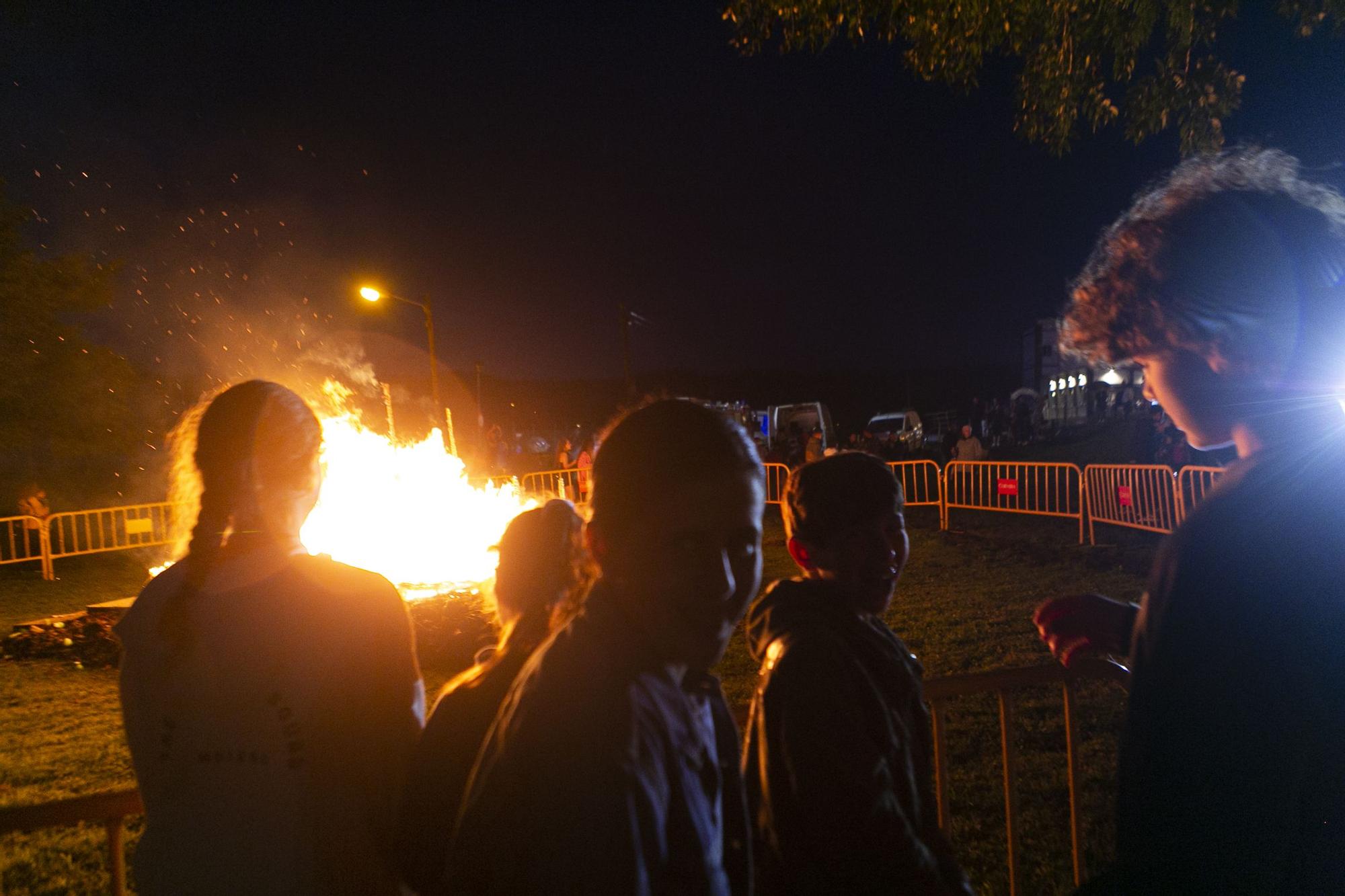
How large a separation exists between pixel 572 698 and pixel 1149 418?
65.5ft

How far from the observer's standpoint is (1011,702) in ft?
10.3

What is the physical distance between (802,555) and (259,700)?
1.35 metres

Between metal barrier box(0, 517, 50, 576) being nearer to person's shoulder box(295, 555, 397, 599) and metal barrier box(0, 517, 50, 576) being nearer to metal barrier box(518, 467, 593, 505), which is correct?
metal barrier box(518, 467, 593, 505)

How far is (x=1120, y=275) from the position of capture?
1.79 meters

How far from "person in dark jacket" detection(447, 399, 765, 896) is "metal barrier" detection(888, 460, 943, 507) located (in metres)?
14.5

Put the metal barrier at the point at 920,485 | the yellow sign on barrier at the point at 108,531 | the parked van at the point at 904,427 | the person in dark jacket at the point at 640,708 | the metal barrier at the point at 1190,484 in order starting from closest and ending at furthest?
the person in dark jacket at the point at 640,708 → the metal barrier at the point at 1190,484 → the yellow sign on barrier at the point at 108,531 → the metal barrier at the point at 920,485 → the parked van at the point at 904,427

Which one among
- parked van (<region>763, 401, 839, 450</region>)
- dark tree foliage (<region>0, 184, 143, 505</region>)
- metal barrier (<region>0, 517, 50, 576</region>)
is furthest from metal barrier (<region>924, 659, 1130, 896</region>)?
parked van (<region>763, 401, 839, 450</region>)

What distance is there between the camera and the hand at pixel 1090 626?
2129 millimetres

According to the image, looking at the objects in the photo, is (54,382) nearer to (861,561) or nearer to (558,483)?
(558,483)

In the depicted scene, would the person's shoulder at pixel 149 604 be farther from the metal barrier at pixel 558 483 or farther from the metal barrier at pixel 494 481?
the metal barrier at pixel 494 481

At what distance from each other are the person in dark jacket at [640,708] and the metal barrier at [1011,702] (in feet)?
6.00

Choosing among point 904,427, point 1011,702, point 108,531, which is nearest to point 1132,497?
point 1011,702

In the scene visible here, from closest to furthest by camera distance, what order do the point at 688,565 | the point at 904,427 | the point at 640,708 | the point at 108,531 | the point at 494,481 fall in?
the point at 640,708 < the point at 688,565 < the point at 108,531 < the point at 494,481 < the point at 904,427

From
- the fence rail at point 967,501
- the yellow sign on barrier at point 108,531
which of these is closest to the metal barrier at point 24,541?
the fence rail at point 967,501
